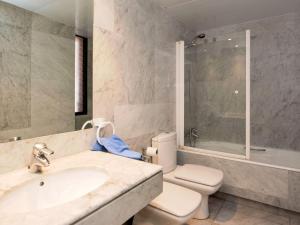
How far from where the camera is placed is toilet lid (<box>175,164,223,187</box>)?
6.00ft

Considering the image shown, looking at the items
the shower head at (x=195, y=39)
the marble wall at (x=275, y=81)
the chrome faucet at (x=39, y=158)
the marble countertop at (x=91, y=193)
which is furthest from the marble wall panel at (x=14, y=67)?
the marble wall at (x=275, y=81)

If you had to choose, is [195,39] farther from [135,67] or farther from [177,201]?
[177,201]

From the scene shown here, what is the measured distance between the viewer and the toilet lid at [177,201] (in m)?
1.34

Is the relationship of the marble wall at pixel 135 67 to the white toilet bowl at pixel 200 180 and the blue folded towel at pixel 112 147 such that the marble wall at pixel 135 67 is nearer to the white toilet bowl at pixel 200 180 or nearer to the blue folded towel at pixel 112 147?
the blue folded towel at pixel 112 147

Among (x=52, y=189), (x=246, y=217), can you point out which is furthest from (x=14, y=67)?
(x=246, y=217)

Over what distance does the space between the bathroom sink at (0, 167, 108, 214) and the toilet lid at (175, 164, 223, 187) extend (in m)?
1.08

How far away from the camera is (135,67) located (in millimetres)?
1973

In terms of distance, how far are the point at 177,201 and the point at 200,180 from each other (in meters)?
0.48

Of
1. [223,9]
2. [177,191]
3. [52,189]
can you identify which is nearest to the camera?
[52,189]

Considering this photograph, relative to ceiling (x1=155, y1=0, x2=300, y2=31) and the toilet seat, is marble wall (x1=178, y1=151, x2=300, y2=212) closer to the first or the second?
the toilet seat

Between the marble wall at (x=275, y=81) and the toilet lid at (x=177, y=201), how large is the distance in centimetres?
131

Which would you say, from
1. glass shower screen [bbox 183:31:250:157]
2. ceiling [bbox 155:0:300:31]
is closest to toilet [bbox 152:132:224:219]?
glass shower screen [bbox 183:31:250:157]

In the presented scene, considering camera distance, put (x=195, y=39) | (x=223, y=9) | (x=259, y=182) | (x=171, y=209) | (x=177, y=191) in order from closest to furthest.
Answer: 1. (x=171, y=209)
2. (x=177, y=191)
3. (x=259, y=182)
4. (x=223, y=9)
5. (x=195, y=39)

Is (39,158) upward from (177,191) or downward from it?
upward
